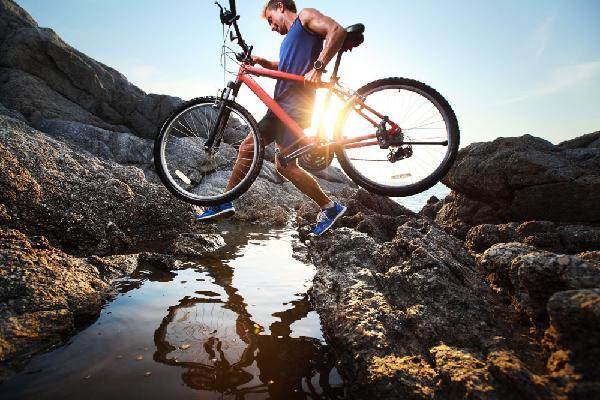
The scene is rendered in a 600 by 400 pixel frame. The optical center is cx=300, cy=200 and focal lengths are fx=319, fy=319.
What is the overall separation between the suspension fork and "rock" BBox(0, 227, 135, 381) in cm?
232

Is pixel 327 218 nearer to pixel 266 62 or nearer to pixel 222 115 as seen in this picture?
pixel 222 115

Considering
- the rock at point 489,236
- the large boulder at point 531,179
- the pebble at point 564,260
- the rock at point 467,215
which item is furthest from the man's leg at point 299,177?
the large boulder at point 531,179

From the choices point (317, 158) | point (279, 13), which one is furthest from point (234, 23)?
point (317, 158)

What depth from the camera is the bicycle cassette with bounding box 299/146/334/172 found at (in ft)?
14.9

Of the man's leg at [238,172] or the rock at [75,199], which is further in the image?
the rock at [75,199]

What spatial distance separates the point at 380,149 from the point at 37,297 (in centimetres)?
412

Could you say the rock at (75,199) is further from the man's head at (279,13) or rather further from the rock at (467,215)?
the rock at (467,215)

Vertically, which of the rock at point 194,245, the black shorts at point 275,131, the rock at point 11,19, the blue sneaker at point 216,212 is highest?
the rock at point 11,19

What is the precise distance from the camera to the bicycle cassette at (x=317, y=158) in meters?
4.53

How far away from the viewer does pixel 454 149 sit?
4.01 m

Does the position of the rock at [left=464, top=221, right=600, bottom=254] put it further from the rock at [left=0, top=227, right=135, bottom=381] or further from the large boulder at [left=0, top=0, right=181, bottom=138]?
the large boulder at [left=0, top=0, right=181, bottom=138]

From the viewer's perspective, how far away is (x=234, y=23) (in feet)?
14.7

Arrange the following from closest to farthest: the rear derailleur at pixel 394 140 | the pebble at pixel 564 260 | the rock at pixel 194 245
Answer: the pebble at pixel 564 260 < the rear derailleur at pixel 394 140 < the rock at pixel 194 245

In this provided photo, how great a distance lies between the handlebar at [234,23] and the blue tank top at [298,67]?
1.79 feet
